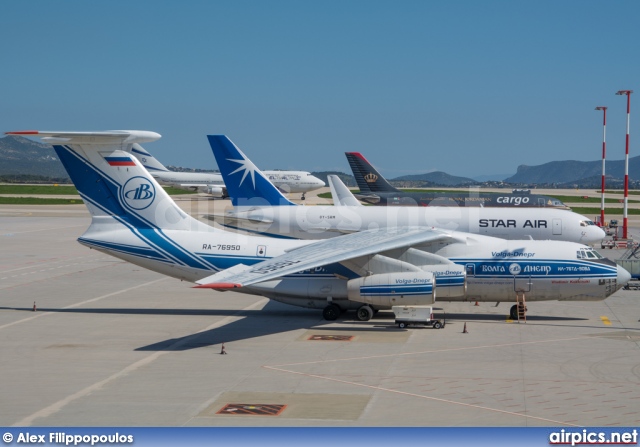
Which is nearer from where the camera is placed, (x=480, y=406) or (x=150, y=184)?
(x=480, y=406)

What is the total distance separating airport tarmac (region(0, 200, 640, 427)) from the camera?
17.5 meters

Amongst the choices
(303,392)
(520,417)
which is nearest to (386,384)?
(303,392)

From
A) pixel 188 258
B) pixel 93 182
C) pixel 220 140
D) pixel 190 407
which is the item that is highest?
pixel 220 140

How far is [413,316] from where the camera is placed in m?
28.0

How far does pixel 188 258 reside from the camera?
30.1 m

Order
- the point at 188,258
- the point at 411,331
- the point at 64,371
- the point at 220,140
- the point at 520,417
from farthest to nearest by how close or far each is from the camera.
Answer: the point at 220,140, the point at 188,258, the point at 411,331, the point at 64,371, the point at 520,417

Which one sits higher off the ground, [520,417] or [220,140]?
[220,140]

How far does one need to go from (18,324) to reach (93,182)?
19.0ft

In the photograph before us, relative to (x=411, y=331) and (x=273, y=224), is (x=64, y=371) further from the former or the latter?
(x=273, y=224)

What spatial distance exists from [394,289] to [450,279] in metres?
2.20

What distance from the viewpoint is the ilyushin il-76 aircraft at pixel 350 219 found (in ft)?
146

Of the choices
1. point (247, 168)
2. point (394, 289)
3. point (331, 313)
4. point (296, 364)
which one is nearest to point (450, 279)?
point (394, 289)

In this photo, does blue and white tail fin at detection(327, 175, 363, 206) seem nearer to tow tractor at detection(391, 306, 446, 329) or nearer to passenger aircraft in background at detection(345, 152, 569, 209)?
passenger aircraft in background at detection(345, 152, 569, 209)

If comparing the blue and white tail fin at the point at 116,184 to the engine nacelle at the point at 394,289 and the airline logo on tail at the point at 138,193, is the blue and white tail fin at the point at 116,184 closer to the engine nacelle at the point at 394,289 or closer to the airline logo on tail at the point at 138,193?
the airline logo on tail at the point at 138,193
